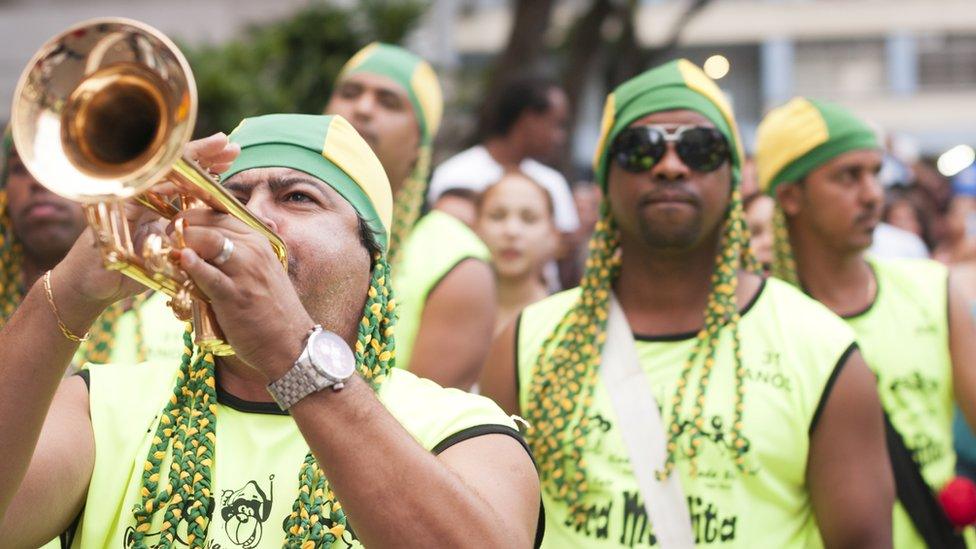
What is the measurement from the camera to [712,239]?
4.60 meters

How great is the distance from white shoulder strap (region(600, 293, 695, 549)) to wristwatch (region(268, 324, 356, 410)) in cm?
181

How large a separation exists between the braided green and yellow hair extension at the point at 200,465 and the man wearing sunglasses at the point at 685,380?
4.23 ft

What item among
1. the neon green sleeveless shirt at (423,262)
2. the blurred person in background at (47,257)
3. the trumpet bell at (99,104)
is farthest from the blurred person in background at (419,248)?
the trumpet bell at (99,104)

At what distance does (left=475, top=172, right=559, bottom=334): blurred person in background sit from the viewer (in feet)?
23.2

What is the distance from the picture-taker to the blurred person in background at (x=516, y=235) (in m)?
7.06

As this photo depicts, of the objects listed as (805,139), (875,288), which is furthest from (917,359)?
(805,139)

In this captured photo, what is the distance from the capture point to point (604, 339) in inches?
173

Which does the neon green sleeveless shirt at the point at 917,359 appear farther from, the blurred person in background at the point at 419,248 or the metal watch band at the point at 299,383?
the metal watch band at the point at 299,383

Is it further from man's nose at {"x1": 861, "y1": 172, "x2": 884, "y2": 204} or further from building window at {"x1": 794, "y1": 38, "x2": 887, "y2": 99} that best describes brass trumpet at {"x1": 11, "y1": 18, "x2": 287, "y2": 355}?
building window at {"x1": 794, "y1": 38, "x2": 887, "y2": 99}

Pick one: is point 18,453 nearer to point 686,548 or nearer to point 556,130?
point 686,548

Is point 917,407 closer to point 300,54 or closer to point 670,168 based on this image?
point 670,168

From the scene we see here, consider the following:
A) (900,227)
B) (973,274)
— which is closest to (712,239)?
(973,274)

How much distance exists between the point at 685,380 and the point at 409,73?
251 cm

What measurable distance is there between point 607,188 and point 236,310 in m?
2.59
